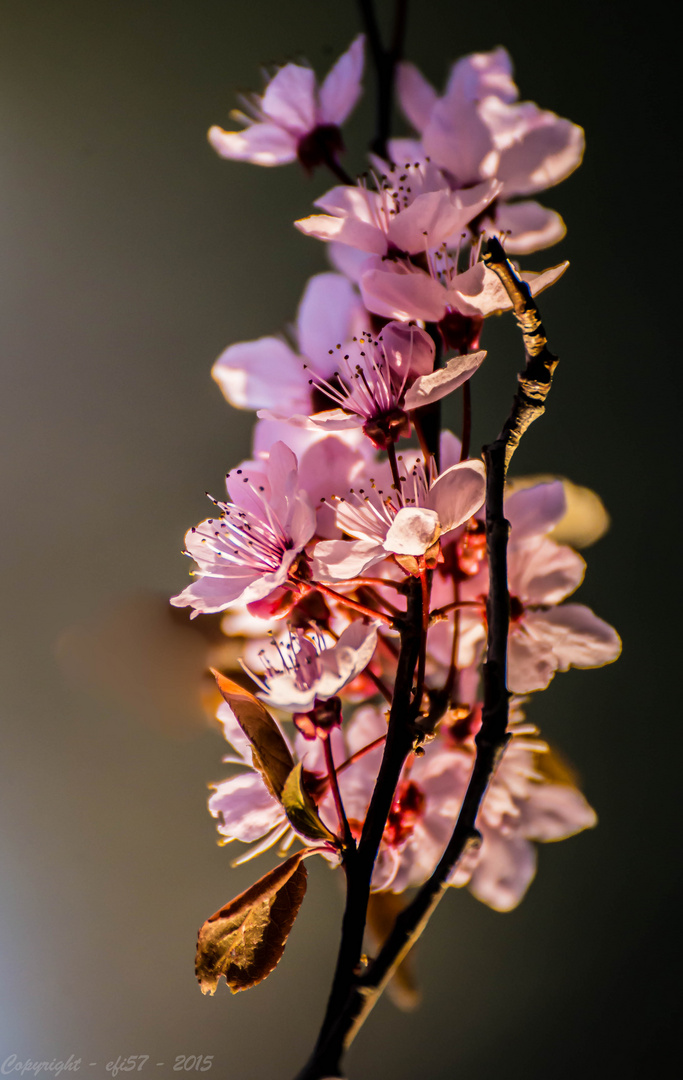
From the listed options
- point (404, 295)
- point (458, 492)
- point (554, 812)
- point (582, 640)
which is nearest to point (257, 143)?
point (404, 295)

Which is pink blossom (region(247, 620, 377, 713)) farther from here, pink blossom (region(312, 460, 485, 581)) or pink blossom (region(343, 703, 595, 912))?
pink blossom (region(343, 703, 595, 912))

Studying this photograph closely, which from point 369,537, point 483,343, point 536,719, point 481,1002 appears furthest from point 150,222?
point 481,1002

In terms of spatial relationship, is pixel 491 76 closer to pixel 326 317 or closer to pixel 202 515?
pixel 326 317

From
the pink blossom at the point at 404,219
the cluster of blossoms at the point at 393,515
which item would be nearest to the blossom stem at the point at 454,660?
the cluster of blossoms at the point at 393,515

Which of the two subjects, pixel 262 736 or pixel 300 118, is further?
pixel 300 118

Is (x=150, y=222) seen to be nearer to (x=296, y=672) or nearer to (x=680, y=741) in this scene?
(x=296, y=672)

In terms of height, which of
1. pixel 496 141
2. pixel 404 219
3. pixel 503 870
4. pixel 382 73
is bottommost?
pixel 503 870
